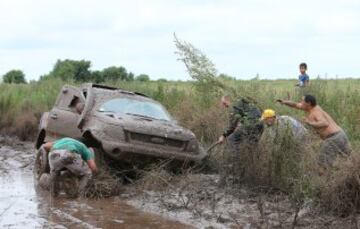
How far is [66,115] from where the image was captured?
44.9ft

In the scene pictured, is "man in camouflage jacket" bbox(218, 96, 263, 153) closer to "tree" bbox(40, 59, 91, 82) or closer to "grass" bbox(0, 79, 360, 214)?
"grass" bbox(0, 79, 360, 214)

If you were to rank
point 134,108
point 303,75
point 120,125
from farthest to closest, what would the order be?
point 303,75, point 134,108, point 120,125

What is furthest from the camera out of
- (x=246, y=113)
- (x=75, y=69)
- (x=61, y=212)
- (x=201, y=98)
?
(x=75, y=69)

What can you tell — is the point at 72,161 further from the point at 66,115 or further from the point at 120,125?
the point at 66,115

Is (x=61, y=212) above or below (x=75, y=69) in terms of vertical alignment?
below

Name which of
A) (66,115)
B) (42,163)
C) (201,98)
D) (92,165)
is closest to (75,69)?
(201,98)

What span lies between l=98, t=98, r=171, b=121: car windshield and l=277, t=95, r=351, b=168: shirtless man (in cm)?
356

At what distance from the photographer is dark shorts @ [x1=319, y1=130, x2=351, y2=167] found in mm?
10297

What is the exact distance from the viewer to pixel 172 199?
36.2 ft

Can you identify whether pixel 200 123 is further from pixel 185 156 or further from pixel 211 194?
pixel 211 194

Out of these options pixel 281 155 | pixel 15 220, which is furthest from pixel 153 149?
pixel 15 220

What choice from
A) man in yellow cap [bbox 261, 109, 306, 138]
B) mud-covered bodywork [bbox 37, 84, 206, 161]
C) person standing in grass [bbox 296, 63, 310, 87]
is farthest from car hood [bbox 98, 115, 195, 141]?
person standing in grass [bbox 296, 63, 310, 87]

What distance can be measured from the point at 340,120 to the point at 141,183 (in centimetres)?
443

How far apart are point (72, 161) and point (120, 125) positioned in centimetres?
133
